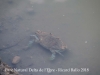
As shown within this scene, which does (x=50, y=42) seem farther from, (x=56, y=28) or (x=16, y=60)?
(x=16, y=60)

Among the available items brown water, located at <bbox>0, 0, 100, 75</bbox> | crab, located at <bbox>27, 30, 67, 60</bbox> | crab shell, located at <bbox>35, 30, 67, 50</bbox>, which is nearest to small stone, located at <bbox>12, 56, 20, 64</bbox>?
brown water, located at <bbox>0, 0, 100, 75</bbox>

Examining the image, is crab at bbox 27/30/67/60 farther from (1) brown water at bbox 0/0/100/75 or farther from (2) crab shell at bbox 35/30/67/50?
(1) brown water at bbox 0/0/100/75

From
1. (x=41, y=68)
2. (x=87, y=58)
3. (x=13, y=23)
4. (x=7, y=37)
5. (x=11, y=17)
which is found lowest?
(x=41, y=68)

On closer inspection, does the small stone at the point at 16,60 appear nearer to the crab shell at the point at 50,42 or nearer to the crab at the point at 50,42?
the crab at the point at 50,42

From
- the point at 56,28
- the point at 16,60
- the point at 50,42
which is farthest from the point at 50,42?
the point at 16,60

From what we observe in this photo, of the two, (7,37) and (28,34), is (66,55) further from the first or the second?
(7,37)

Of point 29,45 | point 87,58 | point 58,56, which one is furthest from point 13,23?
point 87,58
